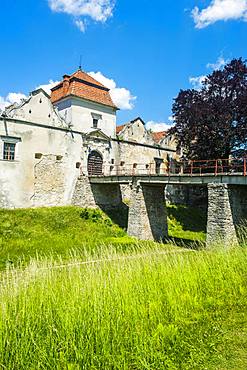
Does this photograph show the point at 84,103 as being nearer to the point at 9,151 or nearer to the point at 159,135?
the point at 9,151

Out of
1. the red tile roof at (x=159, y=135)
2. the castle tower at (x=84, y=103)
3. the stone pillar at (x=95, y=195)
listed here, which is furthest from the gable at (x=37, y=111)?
the red tile roof at (x=159, y=135)

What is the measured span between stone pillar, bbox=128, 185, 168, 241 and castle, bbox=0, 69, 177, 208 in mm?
5083

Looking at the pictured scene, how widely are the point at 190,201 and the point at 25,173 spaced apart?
1536 centimetres

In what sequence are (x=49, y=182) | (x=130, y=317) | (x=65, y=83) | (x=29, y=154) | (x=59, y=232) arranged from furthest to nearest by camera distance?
(x=65, y=83) < (x=49, y=182) < (x=29, y=154) < (x=59, y=232) < (x=130, y=317)

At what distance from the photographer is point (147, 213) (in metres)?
17.6

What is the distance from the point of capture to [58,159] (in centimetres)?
2102

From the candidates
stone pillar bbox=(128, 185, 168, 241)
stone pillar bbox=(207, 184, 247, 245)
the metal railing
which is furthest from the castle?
stone pillar bbox=(207, 184, 247, 245)

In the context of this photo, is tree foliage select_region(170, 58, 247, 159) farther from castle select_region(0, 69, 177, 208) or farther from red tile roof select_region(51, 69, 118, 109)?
red tile roof select_region(51, 69, 118, 109)

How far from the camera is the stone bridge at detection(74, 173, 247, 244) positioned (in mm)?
13836

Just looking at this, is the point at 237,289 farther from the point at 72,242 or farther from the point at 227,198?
the point at 72,242

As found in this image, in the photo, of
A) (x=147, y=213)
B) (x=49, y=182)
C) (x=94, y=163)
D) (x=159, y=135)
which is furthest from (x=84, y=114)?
(x=159, y=135)

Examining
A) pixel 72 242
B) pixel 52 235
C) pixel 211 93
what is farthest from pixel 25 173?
pixel 211 93

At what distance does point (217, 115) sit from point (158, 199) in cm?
737

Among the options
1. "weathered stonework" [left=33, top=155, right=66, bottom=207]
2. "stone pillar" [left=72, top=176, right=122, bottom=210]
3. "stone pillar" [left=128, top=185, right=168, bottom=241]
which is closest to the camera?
"stone pillar" [left=128, top=185, right=168, bottom=241]
